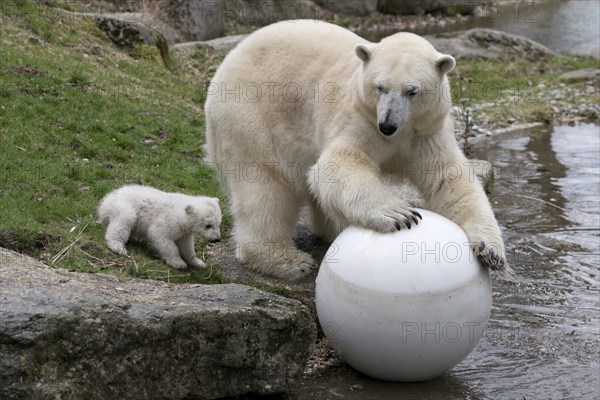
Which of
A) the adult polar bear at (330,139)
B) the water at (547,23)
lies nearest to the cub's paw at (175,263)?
the adult polar bear at (330,139)

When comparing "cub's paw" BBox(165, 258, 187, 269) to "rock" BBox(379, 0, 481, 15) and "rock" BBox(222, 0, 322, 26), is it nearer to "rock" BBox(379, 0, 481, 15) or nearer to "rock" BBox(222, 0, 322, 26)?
"rock" BBox(222, 0, 322, 26)

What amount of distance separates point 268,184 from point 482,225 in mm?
1936

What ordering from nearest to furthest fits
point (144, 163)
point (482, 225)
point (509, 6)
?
point (482, 225), point (144, 163), point (509, 6)

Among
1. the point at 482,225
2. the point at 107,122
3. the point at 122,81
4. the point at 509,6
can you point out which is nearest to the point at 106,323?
the point at 482,225

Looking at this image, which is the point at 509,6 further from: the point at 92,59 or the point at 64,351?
the point at 64,351

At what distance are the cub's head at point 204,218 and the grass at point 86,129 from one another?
31cm

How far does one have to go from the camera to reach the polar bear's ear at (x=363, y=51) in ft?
19.4

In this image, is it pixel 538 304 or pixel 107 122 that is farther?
pixel 107 122

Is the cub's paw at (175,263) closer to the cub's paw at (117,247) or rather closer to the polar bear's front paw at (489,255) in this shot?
the cub's paw at (117,247)

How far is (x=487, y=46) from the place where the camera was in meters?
19.3

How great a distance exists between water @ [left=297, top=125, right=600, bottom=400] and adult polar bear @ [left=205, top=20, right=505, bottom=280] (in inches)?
37.0

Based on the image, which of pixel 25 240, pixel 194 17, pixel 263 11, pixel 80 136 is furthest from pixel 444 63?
pixel 263 11

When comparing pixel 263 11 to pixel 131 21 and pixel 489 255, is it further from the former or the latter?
pixel 489 255

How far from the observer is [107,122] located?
10078 mm
